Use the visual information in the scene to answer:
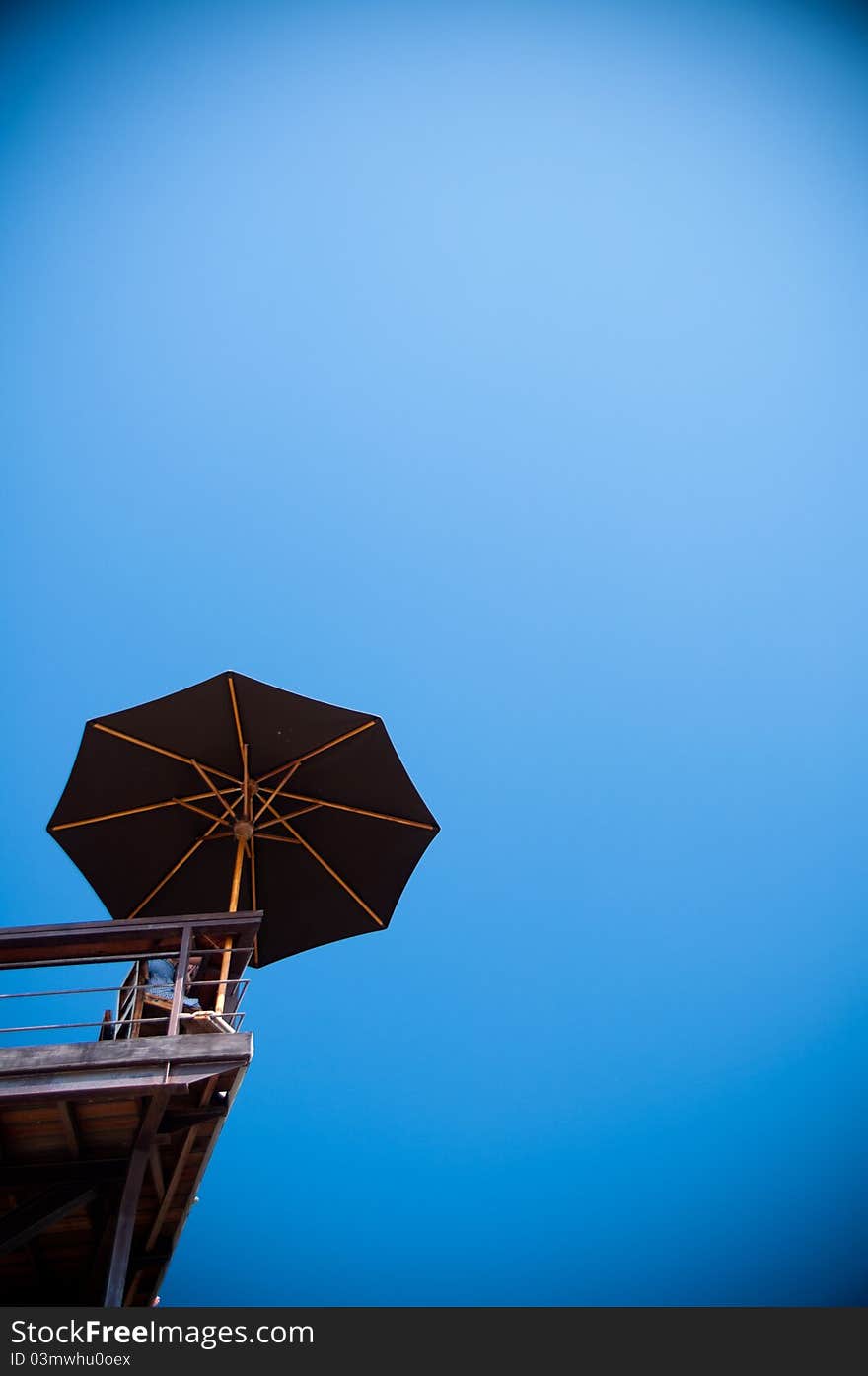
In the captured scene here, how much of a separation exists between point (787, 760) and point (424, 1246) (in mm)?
8744

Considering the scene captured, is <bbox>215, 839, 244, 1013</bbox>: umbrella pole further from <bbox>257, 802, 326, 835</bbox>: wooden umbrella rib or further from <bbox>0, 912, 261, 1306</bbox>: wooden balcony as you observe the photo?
<bbox>257, 802, 326, 835</bbox>: wooden umbrella rib

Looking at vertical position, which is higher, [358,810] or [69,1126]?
[358,810]

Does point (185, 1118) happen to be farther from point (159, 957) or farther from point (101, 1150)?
point (159, 957)

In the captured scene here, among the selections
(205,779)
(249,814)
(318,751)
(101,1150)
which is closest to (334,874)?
(249,814)

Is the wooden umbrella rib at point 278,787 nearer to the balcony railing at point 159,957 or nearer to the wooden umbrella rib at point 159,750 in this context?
the wooden umbrella rib at point 159,750

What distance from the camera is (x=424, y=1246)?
43.1ft

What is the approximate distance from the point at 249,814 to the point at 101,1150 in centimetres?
242

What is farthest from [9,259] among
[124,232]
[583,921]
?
[583,921]

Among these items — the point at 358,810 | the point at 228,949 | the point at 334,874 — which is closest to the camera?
the point at 228,949

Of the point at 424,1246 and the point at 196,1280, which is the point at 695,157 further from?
the point at 196,1280

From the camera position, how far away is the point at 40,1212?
4957 mm

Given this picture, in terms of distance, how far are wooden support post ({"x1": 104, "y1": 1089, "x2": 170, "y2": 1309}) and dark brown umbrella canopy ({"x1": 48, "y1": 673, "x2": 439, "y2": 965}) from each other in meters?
1.80

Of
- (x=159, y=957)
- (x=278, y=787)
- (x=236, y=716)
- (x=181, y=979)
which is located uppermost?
(x=236, y=716)
